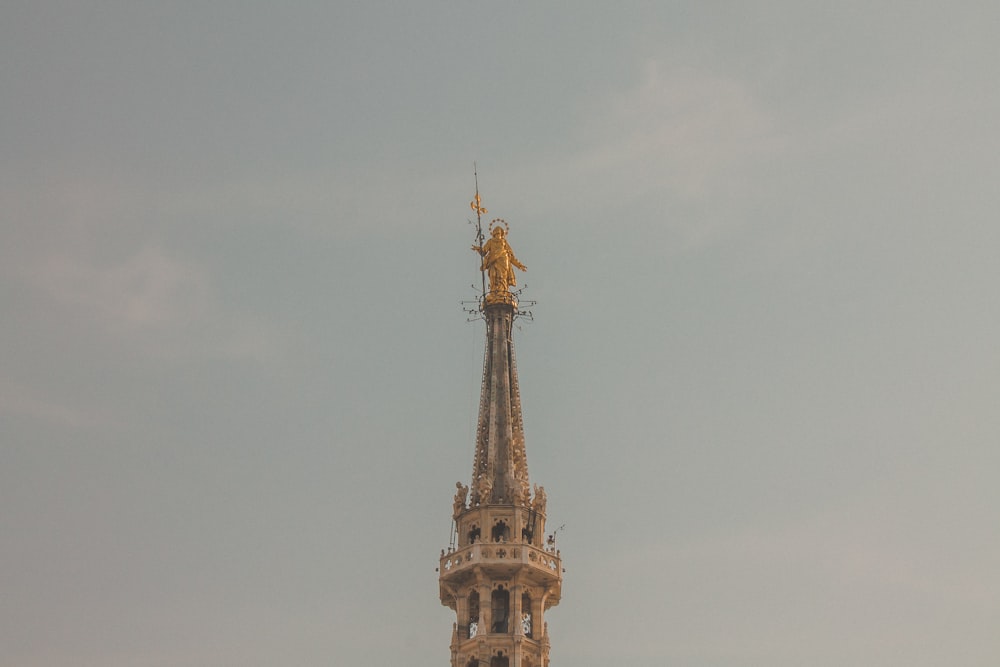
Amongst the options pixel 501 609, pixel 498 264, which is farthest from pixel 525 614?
pixel 498 264

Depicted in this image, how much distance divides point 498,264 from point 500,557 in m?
23.0

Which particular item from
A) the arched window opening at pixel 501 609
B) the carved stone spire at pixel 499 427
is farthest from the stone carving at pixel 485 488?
the arched window opening at pixel 501 609

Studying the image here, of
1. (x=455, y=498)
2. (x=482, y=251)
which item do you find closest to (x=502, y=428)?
(x=455, y=498)

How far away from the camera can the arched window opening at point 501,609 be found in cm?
10944

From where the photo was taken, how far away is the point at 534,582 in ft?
363

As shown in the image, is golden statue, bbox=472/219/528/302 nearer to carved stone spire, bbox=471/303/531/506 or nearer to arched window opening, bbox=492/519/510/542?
carved stone spire, bbox=471/303/531/506

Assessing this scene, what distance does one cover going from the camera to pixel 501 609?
362 ft

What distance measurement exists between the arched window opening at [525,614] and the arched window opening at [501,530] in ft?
12.6

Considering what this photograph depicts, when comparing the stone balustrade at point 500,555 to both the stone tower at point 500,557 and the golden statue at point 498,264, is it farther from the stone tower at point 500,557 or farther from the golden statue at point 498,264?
the golden statue at point 498,264

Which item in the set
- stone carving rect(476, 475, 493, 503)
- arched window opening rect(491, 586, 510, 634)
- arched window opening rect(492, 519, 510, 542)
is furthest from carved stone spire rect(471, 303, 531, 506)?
arched window opening rect(491, 586, 510, 634)

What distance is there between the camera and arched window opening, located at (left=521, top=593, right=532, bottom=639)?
358 feet

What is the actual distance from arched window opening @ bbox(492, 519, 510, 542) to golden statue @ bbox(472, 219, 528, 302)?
1746 centimetres

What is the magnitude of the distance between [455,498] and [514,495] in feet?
13.6

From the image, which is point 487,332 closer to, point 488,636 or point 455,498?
point 455,498
